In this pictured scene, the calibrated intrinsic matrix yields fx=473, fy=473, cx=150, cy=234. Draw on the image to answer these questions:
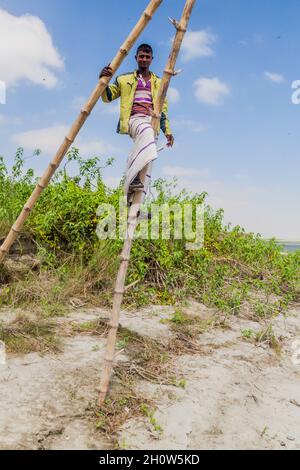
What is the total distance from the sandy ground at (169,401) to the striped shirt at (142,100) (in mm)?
2097

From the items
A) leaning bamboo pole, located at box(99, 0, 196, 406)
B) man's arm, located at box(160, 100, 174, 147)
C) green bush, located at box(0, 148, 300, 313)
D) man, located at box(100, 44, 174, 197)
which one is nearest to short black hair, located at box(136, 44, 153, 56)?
man, located at box(100, 44, 174, 197)

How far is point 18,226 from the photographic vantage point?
4.04 meters

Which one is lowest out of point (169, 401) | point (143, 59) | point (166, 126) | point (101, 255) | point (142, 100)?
point (169, 401)

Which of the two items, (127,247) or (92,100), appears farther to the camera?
(92,100)

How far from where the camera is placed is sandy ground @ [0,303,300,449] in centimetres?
303

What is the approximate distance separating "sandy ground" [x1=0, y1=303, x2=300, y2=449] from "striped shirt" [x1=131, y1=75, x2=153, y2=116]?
2.10 m

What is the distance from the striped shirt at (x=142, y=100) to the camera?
4023 millimetres

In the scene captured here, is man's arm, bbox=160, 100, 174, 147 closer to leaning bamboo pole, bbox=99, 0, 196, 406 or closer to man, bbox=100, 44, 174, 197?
man, bbox=100, 44, 174, 197

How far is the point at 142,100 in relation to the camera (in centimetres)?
404

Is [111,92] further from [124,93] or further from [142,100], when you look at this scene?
[142,100]

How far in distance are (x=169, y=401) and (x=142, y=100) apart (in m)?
2.45

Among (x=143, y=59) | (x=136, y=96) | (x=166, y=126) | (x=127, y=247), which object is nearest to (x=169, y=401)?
(x=127, y=247)

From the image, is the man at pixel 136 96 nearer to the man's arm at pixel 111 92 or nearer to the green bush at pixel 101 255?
the man's arm at pixel 111 92

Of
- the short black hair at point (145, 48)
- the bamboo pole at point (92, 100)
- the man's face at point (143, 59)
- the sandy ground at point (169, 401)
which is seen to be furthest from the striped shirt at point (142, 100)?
the sandy ground at point (169, 401)
